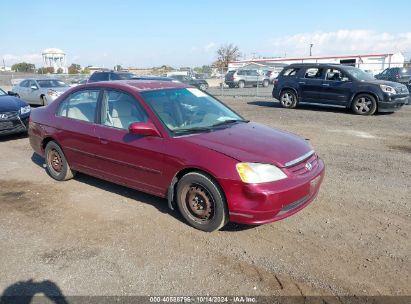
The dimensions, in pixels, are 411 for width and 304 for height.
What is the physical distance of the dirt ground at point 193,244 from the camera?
3.06 metres

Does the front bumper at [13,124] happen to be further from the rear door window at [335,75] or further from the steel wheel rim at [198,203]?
the rear door window at [335,75]

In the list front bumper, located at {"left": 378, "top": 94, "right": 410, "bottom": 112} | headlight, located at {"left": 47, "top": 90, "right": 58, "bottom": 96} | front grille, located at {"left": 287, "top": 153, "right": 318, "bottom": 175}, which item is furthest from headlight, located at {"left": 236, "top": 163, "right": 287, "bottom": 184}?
headlight, located at {"left": 47, "top": 90, "right": 58, "bottom": 96}

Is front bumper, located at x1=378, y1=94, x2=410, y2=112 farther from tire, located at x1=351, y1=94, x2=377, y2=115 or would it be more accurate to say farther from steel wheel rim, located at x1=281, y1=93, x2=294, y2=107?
steel wheel rim, located at x1=281, y1=93, x2=294, y2=107

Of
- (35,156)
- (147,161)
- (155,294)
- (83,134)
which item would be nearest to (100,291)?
(155,294)

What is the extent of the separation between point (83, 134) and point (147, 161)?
4.22ft

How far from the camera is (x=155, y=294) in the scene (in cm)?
294

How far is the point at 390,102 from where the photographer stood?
11.7 m

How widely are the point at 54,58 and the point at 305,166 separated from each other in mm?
69873

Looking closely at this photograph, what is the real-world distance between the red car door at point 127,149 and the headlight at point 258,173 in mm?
985

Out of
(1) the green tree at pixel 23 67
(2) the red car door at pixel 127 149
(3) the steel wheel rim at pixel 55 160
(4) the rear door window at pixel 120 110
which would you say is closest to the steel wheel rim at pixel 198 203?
(2) the red car door at pixel 127 149

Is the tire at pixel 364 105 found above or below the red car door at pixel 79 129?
below

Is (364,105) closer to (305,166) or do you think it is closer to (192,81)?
(305,166)

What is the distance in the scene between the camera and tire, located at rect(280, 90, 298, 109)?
1412 cm

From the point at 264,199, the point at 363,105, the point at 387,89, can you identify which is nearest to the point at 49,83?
the point at 363,105
